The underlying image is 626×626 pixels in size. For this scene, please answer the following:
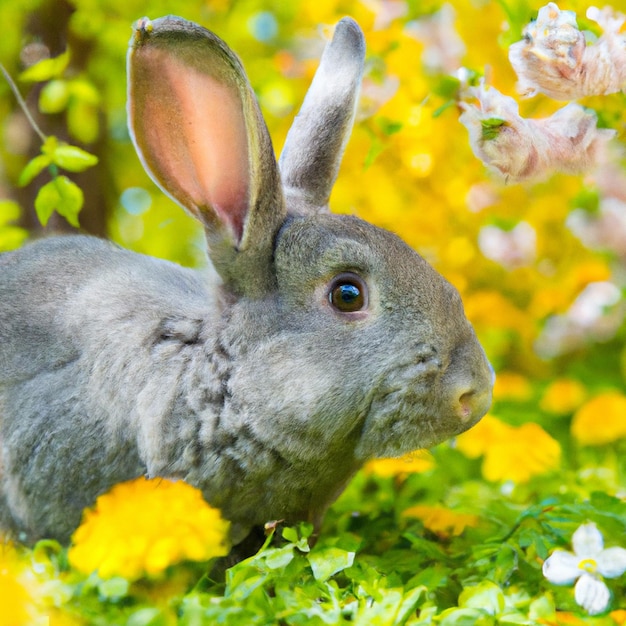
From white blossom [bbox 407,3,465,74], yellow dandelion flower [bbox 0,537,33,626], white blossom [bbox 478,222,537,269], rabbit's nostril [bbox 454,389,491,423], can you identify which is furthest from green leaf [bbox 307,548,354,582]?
white blossom [bbox 478,222,537,269]

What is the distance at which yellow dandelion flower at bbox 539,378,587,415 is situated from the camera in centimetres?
462

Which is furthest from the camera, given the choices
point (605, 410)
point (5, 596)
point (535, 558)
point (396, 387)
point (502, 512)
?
point (605, 410)

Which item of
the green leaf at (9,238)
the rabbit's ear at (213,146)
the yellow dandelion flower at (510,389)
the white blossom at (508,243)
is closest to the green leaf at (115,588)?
the rabbit's ear at (213,146)

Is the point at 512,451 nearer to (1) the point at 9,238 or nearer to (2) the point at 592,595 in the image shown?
(2) the point at 592,595

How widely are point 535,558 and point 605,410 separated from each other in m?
1.64

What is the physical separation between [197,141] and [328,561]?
1140 millimetres

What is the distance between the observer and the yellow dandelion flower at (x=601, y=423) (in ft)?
13.5

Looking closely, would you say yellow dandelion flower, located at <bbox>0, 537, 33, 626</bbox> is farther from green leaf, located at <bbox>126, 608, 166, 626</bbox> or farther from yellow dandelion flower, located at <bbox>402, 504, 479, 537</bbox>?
yellow dandelion flower, located at <bbox>402, 504, 479, 537</bbox>

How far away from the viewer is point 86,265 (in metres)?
2.85

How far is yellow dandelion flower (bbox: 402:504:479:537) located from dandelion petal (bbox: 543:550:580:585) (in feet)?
1.97

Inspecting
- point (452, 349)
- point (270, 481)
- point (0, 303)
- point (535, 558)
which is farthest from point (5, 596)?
point (535, 558)

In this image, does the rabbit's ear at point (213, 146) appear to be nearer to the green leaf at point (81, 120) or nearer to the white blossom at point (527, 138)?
the white blossom at point (527, 138)

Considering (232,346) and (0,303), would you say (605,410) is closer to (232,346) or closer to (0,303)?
(232,346)

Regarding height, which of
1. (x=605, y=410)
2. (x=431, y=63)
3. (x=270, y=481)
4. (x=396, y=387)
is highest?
(x=431, y=63)
